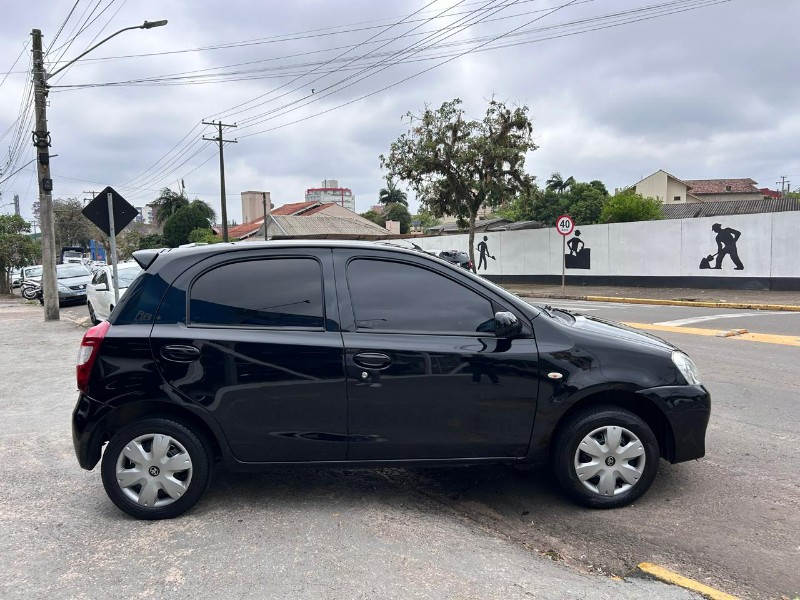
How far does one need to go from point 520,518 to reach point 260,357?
6.16 ft

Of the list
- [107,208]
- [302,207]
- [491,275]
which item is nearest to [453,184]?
[491,275]

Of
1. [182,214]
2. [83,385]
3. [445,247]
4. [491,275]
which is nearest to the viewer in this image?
[83,385]

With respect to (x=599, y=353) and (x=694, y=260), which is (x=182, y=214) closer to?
(x=694, y=260)

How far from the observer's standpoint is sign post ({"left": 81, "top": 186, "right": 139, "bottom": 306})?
10930 millimetres

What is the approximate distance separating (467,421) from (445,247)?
30426mm

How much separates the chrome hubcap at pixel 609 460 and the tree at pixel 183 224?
6884 cm

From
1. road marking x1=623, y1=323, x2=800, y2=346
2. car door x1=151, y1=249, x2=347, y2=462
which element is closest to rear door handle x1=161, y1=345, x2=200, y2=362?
car door x1=151, y1=249, x2=347, y2=462

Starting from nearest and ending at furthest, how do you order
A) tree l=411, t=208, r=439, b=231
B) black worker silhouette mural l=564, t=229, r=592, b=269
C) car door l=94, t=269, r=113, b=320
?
1. car door l=94, t=269, r=113, b=320
2. black worker silhouette mural l=564, t=229, r=592, b=269
3. tree l=411, t=208, r=439, b=231

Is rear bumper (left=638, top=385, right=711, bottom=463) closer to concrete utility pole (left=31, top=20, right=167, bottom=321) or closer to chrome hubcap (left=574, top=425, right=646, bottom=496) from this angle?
chrome hubcap (left=574, top=425, right=646, bottom=496)

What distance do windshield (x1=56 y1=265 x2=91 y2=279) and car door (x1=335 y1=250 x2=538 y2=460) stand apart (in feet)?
75.3

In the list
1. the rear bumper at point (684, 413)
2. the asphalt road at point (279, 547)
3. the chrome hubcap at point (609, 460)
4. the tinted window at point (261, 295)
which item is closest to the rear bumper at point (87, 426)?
the asphalt road at point (279, 547)

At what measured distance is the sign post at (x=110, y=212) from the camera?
35.9 ft

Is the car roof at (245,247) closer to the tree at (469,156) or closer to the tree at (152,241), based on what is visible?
the tree at (469,156)

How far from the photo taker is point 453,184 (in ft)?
85.1
